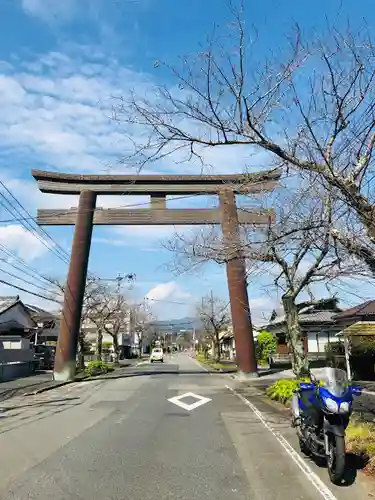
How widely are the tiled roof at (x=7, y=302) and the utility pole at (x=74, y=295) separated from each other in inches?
418

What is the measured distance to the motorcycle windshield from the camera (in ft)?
20.8

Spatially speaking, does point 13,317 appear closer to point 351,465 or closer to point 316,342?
point 316,342

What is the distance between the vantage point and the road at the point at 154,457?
5.61 metres

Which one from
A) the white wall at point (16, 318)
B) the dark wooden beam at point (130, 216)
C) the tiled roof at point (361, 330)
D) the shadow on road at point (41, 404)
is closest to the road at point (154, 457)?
the shadow on road at point (41, 404)

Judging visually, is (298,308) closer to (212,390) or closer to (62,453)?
(212,390)

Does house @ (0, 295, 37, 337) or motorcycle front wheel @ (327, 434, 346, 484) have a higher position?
house @ (0, 295, 37, 337)

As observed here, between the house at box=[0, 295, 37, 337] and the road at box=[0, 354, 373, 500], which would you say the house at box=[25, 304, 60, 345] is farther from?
the road at box=[0, 354, 373, 500]

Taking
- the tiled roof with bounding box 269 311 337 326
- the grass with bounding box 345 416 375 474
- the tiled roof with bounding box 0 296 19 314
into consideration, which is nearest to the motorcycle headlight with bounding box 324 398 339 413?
the grass with bounding box 345 416 375 474

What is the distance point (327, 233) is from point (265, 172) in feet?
4.81

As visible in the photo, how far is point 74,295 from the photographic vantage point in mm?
25578

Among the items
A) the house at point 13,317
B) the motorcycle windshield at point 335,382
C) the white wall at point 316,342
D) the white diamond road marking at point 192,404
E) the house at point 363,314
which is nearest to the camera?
the motorcycle windshield at point 335,382

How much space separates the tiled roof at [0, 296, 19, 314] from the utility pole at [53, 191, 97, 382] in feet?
34.8

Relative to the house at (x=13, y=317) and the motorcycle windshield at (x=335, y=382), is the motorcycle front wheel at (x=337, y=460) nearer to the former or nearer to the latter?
the motorcycle windshield at (x=335, y=382)

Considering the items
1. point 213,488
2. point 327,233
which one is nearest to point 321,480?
point 213,488
